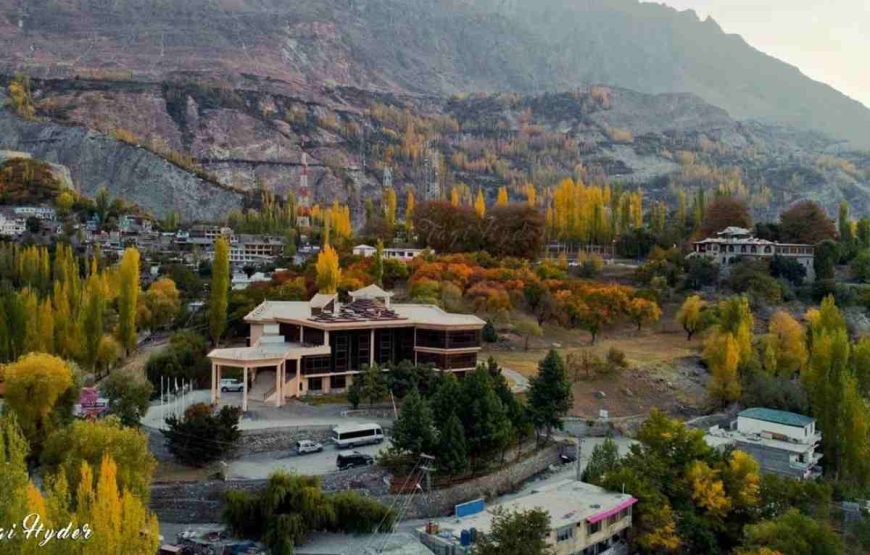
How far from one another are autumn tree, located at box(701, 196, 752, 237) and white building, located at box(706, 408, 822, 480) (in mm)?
35680

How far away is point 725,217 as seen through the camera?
200 ft

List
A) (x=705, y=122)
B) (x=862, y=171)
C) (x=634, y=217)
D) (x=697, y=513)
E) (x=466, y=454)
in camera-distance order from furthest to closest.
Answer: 1. (x=705, y=122)
2. (x=862, y=171)
3. (x=634, y=217)
4. (x=466, y=454)
5. (x=697, y=513)

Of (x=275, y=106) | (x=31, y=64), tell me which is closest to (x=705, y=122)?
(x=275, y=106)

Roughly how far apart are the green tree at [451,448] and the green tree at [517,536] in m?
4.68

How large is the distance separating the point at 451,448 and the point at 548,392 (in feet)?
18.3

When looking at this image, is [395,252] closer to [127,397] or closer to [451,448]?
[127,397]

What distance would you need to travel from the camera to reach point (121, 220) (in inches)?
2842

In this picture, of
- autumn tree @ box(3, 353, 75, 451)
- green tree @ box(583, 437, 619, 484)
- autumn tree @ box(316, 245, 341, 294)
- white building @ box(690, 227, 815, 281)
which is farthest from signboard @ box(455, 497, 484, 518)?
white building @ box(690, 227, 815, 281)

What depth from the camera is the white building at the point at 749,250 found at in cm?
5400

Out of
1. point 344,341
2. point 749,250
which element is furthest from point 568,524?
point 749,250

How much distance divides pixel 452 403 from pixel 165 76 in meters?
131

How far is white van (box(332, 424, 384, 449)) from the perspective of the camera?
24.8m

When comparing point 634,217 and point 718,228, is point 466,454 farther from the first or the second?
point 634,217

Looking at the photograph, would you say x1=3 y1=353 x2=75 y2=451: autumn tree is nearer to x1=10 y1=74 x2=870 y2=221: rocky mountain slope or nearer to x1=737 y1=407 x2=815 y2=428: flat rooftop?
x1=737 y1=407 x2=815 y2=428: flat rooftop
